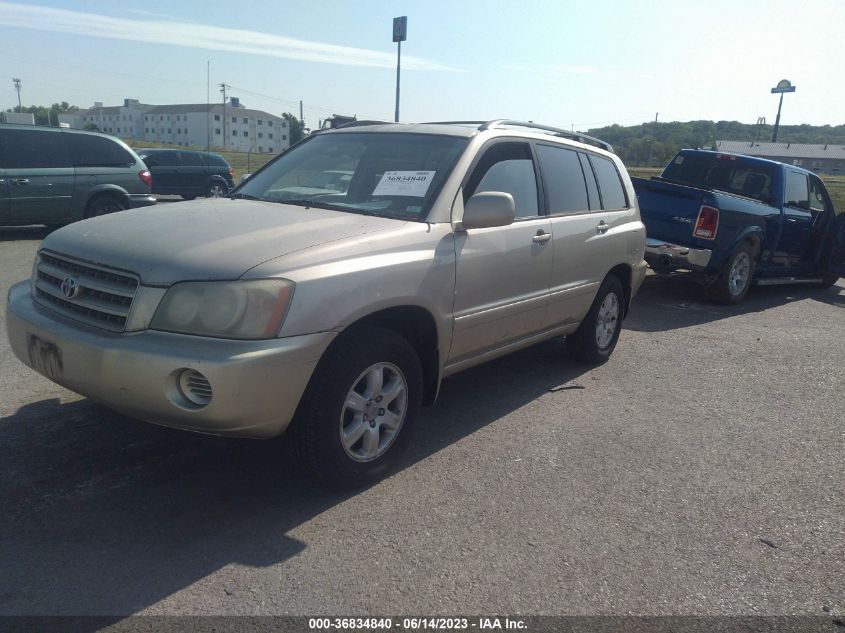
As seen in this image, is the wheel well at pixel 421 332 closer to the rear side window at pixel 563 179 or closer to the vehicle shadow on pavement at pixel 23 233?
the rear side window at pixel 563 179

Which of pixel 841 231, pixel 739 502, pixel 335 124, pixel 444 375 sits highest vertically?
pixel 335 124

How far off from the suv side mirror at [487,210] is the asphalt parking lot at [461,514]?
1320mm

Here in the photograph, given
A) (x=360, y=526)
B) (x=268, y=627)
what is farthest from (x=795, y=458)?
(x=268, y=627)

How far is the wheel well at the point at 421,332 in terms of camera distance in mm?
3596

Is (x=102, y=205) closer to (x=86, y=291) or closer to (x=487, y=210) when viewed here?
(x=86, y=291)

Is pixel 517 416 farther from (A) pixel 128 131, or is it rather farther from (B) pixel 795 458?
(A) pixel 128 131

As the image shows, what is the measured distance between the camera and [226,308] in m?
2.89

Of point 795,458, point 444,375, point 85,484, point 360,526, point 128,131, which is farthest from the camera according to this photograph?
point 128,131

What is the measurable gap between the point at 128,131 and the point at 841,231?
12454cm

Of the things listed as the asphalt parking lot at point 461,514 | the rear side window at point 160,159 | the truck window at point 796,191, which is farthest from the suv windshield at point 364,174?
the rear side window at point 160,159

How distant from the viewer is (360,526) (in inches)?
123

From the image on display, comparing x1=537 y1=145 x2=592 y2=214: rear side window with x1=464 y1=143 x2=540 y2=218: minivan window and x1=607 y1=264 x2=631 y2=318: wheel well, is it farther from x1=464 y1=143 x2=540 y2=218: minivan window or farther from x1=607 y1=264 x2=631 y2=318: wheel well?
x1=607 y1=264 x2=631 y2=318: wheel well

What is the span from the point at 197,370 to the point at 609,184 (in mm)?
4153

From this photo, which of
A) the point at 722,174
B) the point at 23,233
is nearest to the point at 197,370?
the point at 722,174
